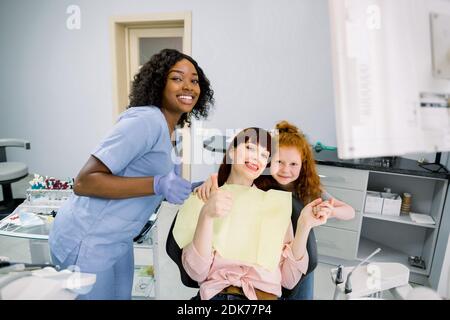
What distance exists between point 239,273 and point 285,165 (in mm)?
371

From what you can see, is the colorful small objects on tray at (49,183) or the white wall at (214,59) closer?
the white wall at (214,59)

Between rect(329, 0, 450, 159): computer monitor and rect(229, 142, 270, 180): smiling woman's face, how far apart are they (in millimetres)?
313

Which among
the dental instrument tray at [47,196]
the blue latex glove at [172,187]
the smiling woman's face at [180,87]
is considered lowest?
the dental instrument tray at [47,196]

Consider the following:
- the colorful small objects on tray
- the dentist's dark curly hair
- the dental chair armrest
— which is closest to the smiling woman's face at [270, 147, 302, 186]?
the dentist's dark curly hair

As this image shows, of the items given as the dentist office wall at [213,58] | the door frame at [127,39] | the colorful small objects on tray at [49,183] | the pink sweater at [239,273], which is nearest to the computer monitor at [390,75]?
the dentist office wall at [213,58]

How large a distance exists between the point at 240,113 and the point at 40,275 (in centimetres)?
78

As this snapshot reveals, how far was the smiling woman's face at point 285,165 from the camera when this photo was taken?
0.89 m

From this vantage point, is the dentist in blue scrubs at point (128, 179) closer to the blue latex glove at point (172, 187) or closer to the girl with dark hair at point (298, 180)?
the blue latex glove at point (172, 187)

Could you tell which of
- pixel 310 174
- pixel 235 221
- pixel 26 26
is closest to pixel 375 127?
pixel 310 174

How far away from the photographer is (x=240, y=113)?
1003 millimetres

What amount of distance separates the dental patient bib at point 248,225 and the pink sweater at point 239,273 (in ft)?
0.06

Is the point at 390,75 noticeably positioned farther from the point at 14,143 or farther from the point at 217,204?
the point at 14,143

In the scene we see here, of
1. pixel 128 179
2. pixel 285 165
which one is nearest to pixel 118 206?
pixel 128 179
